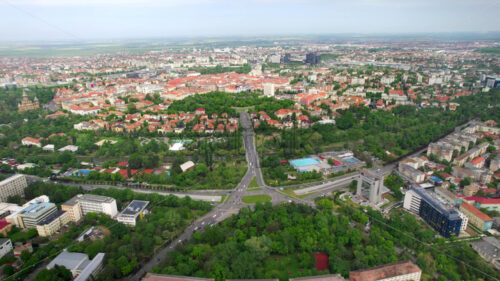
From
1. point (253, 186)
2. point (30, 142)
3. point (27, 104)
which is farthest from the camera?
point (27, 104)

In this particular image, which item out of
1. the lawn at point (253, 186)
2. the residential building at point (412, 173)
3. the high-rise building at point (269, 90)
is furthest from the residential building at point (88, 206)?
the high-rise building at point (269, 90)

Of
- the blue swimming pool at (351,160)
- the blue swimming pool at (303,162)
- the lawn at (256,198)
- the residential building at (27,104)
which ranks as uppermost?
the residential building at (27,104)

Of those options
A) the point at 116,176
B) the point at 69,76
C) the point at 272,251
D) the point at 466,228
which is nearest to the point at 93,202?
the point at 116,176

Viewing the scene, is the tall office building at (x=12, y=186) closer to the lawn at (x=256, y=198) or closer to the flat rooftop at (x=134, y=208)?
the flat rooftop at (x=134, y=208)

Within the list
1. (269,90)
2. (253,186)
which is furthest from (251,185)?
(269,90)

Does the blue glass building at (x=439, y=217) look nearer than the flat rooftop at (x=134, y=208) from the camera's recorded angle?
Yes

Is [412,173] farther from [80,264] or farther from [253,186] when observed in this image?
[80,264]

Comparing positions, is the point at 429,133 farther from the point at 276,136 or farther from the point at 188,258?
the point at 188,258
